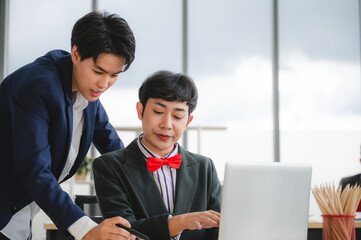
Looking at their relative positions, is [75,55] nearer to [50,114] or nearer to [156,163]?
[50,114]

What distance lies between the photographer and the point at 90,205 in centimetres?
189

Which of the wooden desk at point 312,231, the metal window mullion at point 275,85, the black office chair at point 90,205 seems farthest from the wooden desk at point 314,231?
the metal window mullion at point 275,85

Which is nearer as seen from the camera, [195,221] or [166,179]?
[195,221]

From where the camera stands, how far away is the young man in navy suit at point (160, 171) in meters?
1.45

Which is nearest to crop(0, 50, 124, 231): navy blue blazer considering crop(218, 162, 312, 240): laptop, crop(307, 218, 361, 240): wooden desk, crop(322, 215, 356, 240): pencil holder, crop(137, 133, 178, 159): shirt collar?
crop(137, 133, 178, 159): shirt collar

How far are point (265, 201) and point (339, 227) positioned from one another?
27cm

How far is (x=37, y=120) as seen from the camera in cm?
136

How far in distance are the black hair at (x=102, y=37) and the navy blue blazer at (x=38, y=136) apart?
13 cm

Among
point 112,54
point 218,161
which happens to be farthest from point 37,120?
point 218,161

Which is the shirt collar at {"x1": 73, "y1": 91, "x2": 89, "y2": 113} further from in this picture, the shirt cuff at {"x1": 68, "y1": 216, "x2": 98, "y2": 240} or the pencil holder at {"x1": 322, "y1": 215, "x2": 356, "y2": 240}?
the pencil holder at {"x1": 322, "y1": 215, "x2": 356, "y2": 240}

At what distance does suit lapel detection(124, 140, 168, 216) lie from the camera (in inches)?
57.1

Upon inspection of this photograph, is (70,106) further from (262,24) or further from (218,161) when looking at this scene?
(262,24)

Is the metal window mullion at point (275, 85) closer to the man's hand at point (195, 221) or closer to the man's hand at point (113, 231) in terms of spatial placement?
the man's hand at point (195, 221)

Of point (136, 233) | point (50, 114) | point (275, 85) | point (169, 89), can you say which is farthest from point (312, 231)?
point (275, 85)
